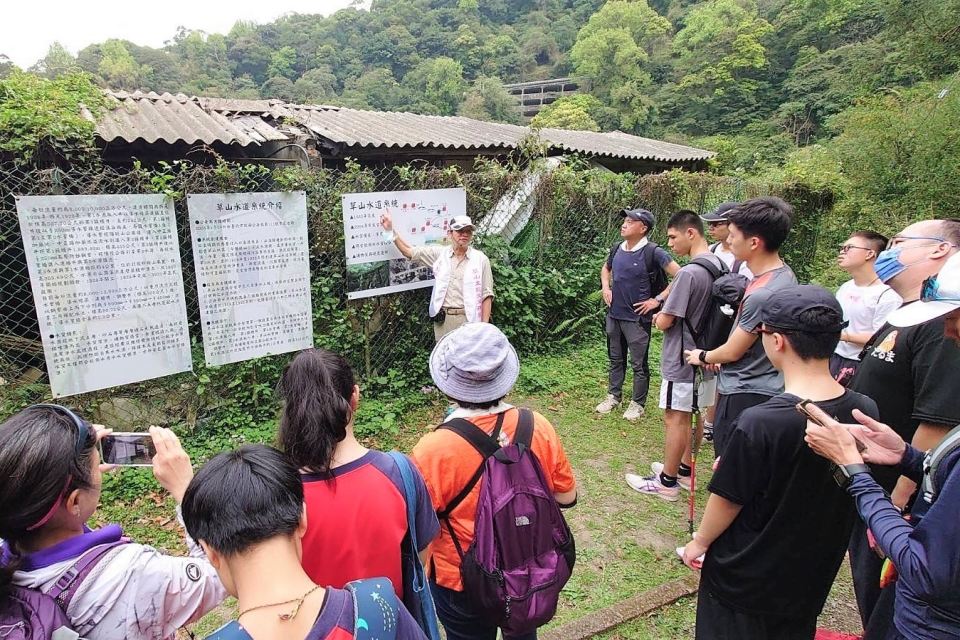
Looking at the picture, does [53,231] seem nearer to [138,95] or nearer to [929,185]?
[138,95]

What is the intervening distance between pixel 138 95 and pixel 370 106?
46.1 metres

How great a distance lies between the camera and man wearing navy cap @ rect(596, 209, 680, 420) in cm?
465

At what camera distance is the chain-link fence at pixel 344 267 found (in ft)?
Answer: 11.1

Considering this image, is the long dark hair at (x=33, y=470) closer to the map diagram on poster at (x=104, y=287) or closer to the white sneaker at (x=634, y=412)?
the map diagram on poster at (x=104, y=287)

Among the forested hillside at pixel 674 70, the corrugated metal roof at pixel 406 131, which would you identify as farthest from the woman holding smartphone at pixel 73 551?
the forested hillside at pixel 674 70

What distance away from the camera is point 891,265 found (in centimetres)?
210

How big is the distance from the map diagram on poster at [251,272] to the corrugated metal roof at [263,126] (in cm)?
235

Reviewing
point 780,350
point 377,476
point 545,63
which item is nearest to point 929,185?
point 780,350

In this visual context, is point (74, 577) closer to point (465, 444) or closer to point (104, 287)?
point (465, 444)

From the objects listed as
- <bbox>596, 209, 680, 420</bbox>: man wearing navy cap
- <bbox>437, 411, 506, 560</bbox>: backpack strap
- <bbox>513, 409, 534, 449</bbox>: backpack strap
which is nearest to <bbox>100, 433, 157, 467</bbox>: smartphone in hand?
<bbox>437, 411, 506, 560</bbox>: backpack strap

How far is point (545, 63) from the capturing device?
6800 cm

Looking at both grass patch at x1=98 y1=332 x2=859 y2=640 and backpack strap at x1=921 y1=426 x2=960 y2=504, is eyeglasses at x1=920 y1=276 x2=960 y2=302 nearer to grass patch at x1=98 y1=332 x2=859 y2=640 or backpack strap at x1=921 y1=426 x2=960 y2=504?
backpack strap at x1=921 y1=426 x2=960 y2=504

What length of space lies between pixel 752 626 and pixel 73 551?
7.10 feet

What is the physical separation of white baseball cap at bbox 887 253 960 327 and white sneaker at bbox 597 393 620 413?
3.67m
